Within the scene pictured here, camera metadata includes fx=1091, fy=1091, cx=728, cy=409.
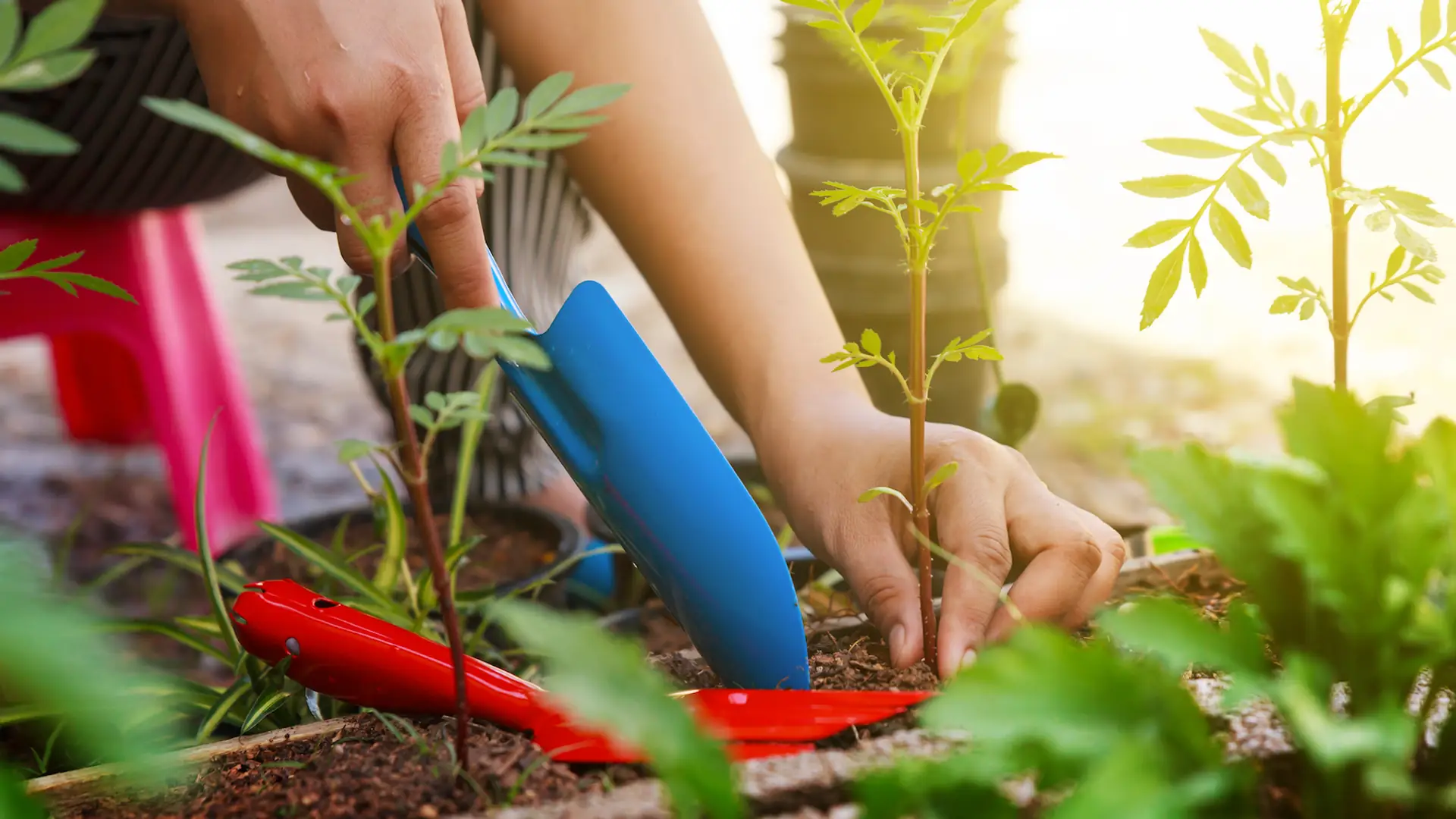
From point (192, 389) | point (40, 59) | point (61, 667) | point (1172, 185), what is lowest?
point (192, 389)

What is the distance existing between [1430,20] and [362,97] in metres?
0.67

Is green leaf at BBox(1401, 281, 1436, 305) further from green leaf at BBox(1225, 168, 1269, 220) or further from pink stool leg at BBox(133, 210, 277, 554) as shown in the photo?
pink stool leg at BBox(133, 210, 277, 554)

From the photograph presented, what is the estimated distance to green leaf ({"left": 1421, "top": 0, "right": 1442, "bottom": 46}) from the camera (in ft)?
2.16

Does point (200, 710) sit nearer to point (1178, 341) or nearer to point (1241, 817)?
point (1241, 817)

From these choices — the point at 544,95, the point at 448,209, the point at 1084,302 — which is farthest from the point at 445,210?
the point at 1084,302

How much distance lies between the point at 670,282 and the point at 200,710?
61 cm

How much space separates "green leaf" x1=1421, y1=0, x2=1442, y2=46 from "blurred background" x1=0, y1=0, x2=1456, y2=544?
86 centimetres

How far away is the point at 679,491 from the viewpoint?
31.2 inches

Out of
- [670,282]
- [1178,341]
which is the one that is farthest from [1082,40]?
[670,282]

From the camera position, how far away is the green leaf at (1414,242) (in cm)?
65

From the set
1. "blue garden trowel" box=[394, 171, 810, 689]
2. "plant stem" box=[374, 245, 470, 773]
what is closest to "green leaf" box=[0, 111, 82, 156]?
"plant stem" box=[374, 245, 470, 773]

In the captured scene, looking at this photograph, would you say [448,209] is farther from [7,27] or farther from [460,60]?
[7,27]

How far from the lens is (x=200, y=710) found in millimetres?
962

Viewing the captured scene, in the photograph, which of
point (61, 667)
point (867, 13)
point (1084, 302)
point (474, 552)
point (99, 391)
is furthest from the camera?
point (1084, 302)
